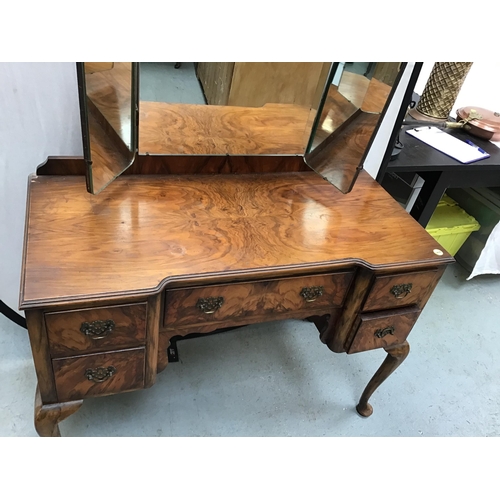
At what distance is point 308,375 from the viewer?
1.43 meters

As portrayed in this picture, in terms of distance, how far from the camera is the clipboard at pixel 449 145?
4.77ft

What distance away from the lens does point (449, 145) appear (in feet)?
4.92

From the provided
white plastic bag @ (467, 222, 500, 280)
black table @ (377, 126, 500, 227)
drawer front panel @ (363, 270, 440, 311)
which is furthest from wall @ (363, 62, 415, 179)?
white plastic bag @ (467, 222, 500, 280)

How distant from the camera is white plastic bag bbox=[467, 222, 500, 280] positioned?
177 cm

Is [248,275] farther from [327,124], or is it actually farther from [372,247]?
[327,124]

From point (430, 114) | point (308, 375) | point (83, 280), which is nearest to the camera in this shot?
point (83, 280)

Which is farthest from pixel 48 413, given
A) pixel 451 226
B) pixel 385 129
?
pixel 451 226

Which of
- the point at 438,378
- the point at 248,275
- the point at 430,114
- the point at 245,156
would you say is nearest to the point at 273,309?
the point at 248,275

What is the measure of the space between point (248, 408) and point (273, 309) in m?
0.51

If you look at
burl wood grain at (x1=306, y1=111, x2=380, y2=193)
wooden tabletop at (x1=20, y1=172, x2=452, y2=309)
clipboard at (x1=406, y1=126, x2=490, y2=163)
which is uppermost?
burl wood grain at (x1=306, y1=111, x2=380, y2=193)

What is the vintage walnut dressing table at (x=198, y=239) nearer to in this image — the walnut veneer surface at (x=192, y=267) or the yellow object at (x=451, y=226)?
the walnut veneer surface at (x=192, y=267)

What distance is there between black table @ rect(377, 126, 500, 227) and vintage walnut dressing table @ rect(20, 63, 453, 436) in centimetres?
33

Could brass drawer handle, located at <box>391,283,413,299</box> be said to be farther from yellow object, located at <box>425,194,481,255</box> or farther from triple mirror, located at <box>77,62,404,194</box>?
yellow object, located at <box>425,194,481,255</box>

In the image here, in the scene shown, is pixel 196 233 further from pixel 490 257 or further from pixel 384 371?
pixel 490 257
